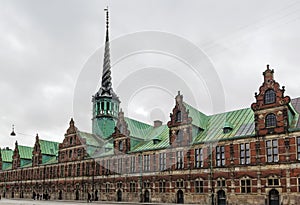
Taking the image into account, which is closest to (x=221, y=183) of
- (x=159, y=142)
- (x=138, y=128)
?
(x=159, y=142)

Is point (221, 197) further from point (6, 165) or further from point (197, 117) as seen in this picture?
point (6, 165)

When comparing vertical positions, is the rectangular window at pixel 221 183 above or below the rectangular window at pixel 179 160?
below

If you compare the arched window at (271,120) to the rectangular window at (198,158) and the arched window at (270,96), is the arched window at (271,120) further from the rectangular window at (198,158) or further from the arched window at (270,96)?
the rectangular window at (198,158)

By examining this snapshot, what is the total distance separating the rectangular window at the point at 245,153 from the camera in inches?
1929

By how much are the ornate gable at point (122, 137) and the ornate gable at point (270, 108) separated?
25717mm

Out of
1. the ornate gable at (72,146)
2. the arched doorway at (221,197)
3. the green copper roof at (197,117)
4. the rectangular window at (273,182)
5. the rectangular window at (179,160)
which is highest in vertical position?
the green copper roof at (197,117)

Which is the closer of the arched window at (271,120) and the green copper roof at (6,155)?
the arched window at (271,120)

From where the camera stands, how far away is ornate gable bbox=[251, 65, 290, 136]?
152 ft

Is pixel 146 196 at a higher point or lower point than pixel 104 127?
lower

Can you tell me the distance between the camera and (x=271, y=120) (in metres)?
47.5

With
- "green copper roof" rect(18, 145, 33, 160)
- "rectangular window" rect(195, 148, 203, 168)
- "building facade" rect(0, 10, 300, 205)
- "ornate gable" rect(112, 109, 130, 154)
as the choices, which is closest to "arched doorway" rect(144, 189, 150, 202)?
"building facade" rect(0, 10, 300, 205)

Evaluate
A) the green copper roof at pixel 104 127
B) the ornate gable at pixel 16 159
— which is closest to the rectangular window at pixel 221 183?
the green copper roof at pixel 104 127

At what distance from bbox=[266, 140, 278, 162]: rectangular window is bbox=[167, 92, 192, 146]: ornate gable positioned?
12.8 m

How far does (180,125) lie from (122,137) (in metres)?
14.1
